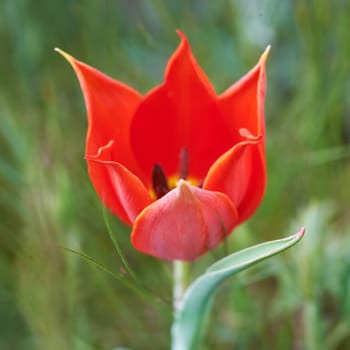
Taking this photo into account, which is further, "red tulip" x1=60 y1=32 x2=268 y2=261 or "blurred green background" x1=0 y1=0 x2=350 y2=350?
"blurred green background" x1=0 y1=0 x2=350 y2=350

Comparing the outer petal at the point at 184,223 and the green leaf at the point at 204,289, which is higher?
the outer petal at the point at 184,223

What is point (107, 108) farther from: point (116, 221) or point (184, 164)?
point (116, 221)

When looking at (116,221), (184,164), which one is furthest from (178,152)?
(116,221)

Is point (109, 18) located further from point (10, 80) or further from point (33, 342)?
point (33, 342)

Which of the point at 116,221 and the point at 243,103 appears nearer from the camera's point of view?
the point at 243,103

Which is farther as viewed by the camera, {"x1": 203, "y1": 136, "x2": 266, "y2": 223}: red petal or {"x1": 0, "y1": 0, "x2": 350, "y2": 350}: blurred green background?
{"x1": 0, "y1": 0, "x2": 350, "y2": 350}: blurred green background

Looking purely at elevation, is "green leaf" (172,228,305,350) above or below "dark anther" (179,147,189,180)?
below

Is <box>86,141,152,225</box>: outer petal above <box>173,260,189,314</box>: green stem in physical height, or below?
above
